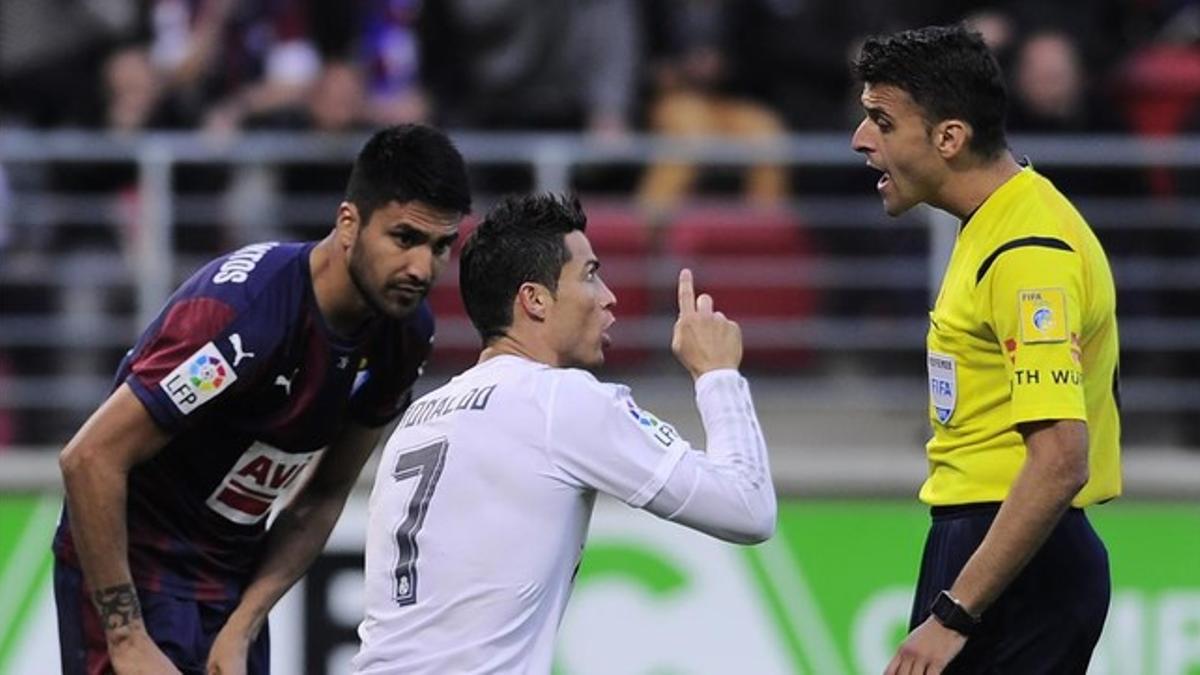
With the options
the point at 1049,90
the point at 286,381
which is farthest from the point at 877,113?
the point at 1049,90

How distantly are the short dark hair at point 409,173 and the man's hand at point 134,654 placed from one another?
3.88 feet

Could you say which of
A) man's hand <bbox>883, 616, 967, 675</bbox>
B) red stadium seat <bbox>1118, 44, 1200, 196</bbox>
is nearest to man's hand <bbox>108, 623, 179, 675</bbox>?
man's hand <bbox>883, 616, 967, 675</bbox>

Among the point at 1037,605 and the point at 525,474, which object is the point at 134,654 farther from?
the point at 1037,605

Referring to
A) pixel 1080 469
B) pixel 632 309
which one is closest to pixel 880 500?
pixel 632 309

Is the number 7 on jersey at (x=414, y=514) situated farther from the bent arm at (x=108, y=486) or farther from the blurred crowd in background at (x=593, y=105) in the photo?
the blurred crowd in background at (x=593, y=105)

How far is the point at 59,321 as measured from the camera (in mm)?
10266

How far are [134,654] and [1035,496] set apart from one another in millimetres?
2291

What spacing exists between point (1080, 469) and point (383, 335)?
6.57 feet

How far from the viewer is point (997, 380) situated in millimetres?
5312

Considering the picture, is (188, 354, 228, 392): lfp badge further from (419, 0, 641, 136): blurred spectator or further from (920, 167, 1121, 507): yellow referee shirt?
(419, 0, 641, 136): blurred spectator

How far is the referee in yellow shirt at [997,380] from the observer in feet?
16.7

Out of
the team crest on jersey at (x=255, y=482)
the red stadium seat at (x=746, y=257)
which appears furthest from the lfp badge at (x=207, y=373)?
the red stadium seat at (x=746, y=257)

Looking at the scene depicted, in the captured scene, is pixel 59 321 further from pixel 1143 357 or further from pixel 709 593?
pixel 1143 357

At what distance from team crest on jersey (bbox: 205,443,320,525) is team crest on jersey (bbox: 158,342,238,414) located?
369mm
